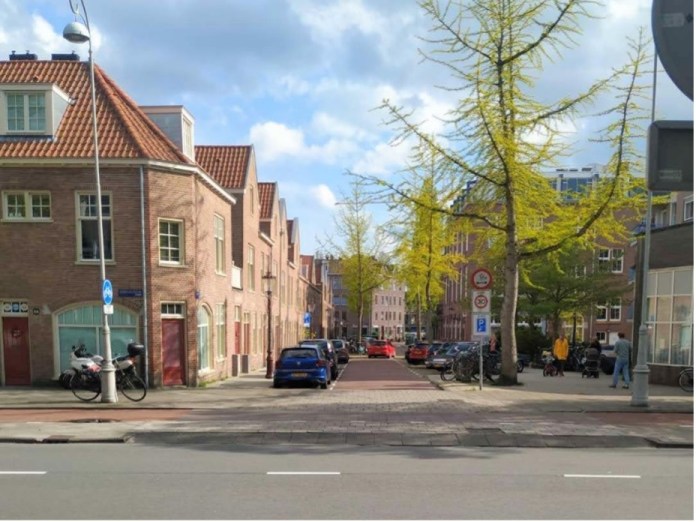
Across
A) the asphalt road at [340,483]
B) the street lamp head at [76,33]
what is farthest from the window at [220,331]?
the asphalt road at [340,483]

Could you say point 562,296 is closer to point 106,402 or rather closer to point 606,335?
point 606,335

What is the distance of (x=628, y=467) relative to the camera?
7.81 metres

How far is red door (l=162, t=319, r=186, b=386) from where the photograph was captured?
18797 millimetres

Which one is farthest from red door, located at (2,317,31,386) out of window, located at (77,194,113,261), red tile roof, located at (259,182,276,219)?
red tile roof, located at (259,182,276,219)

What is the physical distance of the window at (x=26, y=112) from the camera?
1881 centimetres

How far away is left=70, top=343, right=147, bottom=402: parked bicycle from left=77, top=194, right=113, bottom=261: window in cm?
365

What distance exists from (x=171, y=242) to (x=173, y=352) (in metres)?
3.50

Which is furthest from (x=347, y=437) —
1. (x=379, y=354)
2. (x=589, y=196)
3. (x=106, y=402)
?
(x=379, y=354)

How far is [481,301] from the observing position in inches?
658

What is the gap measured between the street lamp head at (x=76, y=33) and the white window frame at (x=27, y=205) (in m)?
6.51

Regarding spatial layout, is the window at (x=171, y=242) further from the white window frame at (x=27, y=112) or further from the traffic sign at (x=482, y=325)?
the traffic sign at (x=482, y=325)

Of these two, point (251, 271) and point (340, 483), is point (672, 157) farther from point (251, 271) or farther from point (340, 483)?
point (251, 271)

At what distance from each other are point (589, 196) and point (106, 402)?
1469 centimetres

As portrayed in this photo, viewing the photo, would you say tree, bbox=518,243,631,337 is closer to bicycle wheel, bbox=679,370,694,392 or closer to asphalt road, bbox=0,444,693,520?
bicycle wheel, bbox=679,370,694,392
